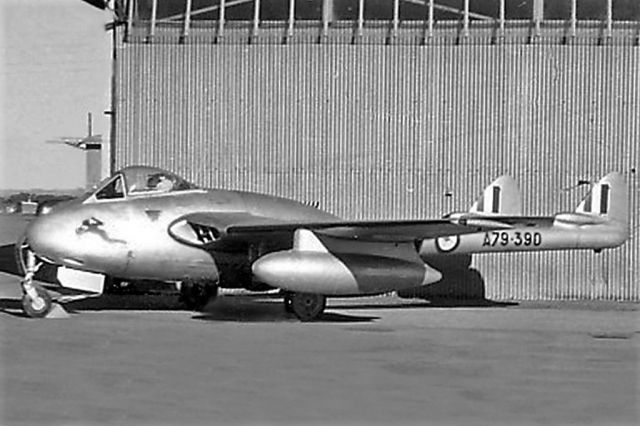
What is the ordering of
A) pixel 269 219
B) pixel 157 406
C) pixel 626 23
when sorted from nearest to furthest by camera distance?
pixel 157 406
pixel 269 219
pixel 626 23

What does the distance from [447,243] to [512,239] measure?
107 cm

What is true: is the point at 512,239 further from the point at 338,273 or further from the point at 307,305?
the point at 307,305

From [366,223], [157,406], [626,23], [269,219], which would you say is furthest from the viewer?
[626,23]

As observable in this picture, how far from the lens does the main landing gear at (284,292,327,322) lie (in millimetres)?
17906

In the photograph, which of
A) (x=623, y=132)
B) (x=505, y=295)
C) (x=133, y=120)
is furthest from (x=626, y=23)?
(x=133, y=120)

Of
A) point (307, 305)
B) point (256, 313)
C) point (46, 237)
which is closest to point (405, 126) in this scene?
point (256, 313)

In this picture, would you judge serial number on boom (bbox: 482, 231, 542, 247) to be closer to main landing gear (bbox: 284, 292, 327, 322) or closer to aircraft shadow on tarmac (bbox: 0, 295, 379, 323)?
aircraft shadow on tarmac (bbox: 0, 295, 379, 323)

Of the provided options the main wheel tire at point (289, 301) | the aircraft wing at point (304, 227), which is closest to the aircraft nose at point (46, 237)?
the aircraft wing at point (304, 227)

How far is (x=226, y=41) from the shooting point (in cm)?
2361

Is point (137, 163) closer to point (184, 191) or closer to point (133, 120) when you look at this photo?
point (133, 120)

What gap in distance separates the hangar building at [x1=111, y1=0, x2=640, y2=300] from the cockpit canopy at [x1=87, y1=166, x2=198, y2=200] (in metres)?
5.51

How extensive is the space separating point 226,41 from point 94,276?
6.75 metres

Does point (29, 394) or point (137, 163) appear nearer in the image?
point (29, 394)

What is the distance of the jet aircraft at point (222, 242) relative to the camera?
1711 centimetres
